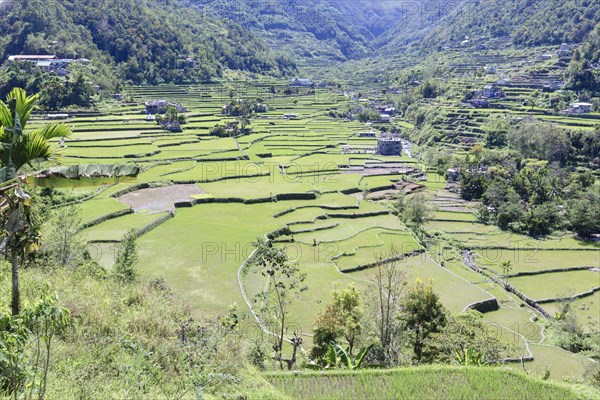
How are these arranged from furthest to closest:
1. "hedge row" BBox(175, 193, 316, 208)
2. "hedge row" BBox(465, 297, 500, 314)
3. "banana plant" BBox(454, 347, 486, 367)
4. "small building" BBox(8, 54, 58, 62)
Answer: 1. "small building" BBox(8, 54, 58, 62)
2. "hedge row" BBox(175, 193, 316, 208)
3. "hedge row" BBox(465, 297, 500, 314)
4. "banana plant" BBox(454, 347, 486, 367)

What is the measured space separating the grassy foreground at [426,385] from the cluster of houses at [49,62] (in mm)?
68780

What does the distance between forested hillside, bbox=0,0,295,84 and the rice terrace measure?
557 millimetres

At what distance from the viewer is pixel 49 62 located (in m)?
70.1

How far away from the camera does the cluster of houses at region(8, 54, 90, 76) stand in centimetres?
6806

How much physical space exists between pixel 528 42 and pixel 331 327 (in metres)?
106

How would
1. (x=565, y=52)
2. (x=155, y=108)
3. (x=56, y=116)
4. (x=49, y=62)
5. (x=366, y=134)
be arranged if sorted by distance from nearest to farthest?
(x=56, y=116), (x=155, y=108), (x=366, y=134), (x=49, y=62), (x=565, y=52)

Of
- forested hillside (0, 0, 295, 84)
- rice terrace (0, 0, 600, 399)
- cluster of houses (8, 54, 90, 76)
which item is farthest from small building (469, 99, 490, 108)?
cluster of houses (8, 54, 90, 76)

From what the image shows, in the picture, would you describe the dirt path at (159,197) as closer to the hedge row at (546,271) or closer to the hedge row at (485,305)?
the hedge row at (485,305)

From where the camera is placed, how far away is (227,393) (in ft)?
25.3

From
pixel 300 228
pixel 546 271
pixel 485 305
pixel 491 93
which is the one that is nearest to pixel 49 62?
pixel 300 228

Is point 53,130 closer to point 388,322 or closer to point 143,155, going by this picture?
point 388,322

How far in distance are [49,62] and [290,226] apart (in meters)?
58.3

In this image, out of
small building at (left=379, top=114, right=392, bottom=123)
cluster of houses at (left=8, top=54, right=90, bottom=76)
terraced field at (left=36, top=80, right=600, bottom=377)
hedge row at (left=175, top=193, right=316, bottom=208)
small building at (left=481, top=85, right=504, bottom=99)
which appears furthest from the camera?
small building at (left=379, top=114, right=392, bottom=123)

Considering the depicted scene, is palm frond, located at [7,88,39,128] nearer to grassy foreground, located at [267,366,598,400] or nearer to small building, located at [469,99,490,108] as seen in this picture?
Answer: grassy foreground, located at [267,366,598,400]
